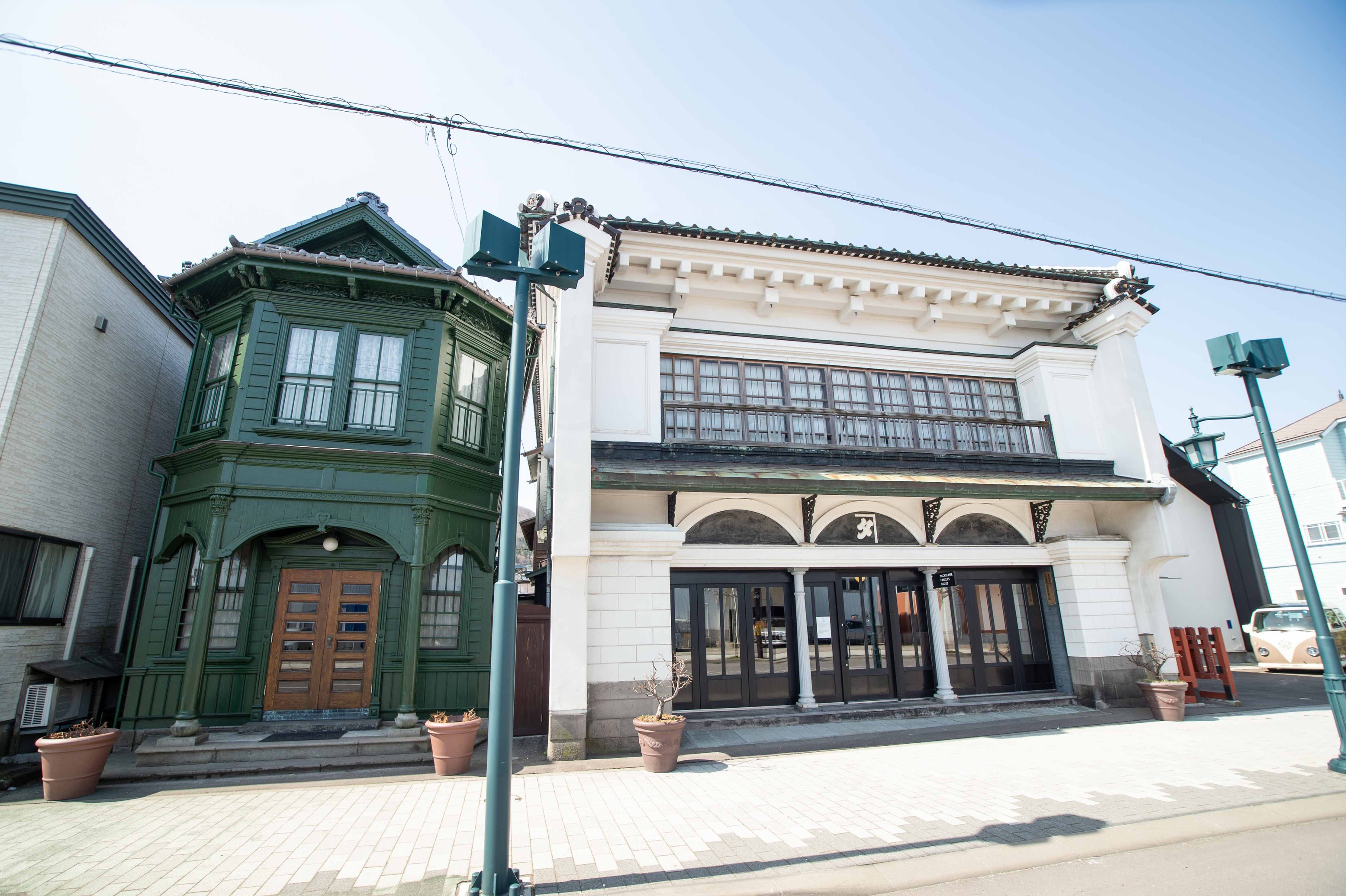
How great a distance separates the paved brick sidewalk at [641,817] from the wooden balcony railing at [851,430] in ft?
17.4

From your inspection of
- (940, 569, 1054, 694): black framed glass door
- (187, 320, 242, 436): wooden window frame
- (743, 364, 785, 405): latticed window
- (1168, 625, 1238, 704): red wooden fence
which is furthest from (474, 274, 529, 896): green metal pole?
(1168, 625, 1238, 704): red wooden fence

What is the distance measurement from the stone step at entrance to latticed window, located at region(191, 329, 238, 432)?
10.0 metres

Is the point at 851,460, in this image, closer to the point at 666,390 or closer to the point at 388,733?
the point at 666,390

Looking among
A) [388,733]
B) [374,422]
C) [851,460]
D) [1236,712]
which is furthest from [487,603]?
[1236,712]

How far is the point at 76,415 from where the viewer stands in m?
10.6

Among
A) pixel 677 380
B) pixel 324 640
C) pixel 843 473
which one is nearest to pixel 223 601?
pixel 324 640

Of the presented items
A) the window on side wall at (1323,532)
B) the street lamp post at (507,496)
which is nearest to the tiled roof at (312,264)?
the street lamp post at (507,496)

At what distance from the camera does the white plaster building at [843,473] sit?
9.26 m

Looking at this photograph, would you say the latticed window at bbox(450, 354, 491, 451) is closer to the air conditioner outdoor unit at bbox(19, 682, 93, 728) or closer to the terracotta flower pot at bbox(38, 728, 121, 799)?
the terracotta flower pot at bbox(38, 728, 121, 799)

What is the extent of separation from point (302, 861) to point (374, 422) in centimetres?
723

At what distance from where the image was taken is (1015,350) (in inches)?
512

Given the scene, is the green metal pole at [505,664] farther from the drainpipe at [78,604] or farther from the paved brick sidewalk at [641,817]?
the drainpipe at [78,604]

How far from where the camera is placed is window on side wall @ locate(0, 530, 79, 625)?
9.15 m

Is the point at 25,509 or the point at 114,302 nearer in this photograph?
the point at 25,509
